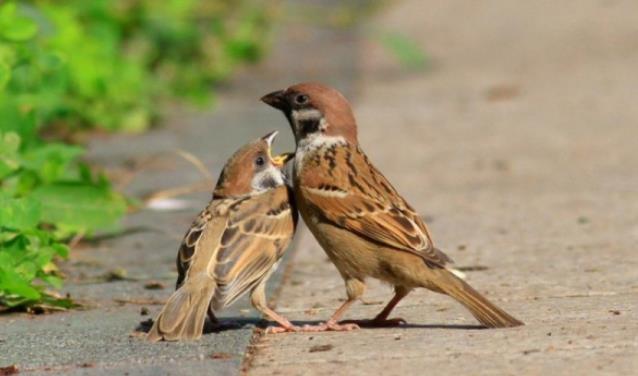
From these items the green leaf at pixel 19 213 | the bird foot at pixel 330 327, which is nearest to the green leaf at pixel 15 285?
the green leaf at pixel 19 213

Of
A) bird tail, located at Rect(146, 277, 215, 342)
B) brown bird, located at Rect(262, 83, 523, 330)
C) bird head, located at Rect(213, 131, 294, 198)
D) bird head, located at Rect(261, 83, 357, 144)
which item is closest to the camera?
bird tail, located at Rect(146, 277, 215, 342)

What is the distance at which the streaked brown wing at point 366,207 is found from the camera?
5910 mm

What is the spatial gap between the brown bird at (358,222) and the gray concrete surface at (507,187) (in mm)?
158

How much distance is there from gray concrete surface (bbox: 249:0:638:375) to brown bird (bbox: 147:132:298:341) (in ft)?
0.88

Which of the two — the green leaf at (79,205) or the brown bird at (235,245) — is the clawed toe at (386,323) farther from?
the green leaf at (79,205)

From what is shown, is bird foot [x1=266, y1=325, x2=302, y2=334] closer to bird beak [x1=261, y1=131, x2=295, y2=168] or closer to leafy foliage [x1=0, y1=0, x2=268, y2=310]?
bird beak [x1=261, y1=131, x2=295, y2=168]

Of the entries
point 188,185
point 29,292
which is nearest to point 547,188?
point 188,185

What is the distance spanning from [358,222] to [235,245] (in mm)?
500

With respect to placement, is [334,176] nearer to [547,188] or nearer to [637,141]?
[547,188]

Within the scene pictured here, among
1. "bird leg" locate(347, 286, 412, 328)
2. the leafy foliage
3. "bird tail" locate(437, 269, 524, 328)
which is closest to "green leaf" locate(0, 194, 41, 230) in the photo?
the leafy foliage

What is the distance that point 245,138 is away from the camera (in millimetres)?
11242

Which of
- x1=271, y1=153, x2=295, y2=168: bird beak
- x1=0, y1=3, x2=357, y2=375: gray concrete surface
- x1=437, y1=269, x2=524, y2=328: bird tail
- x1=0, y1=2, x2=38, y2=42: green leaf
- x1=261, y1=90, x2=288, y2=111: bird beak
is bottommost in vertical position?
x1=0, y1=3, x2=357, y2=375: gray concrete surface

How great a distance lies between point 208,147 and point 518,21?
6679 mm

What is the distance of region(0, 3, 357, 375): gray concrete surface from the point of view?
5457 mm
